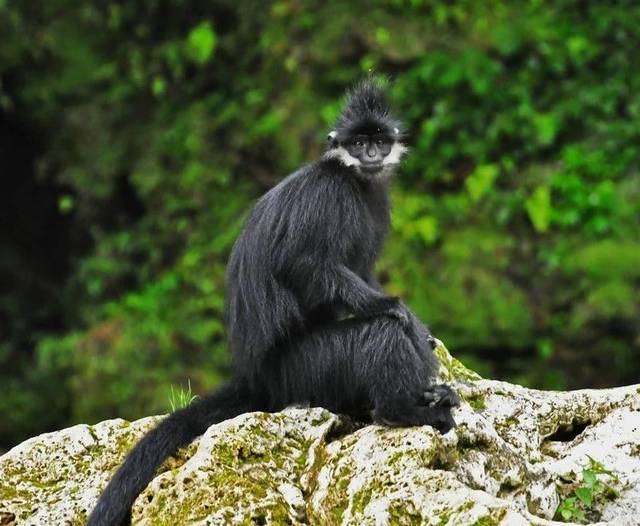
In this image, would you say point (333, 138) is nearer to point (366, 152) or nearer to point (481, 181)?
point (366, 152)

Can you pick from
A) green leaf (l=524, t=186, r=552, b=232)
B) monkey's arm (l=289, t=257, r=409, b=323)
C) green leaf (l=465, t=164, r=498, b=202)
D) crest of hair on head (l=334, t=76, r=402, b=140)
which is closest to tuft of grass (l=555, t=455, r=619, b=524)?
monkey's arm (l=289, t=257, r=409, b=323)

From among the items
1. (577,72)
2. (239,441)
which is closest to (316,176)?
(239,441)

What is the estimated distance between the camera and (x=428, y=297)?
9172mm

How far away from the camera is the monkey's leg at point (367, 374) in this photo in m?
4.26

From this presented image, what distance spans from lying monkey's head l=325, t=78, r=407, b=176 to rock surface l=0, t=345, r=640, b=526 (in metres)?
1.07

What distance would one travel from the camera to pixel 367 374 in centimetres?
438

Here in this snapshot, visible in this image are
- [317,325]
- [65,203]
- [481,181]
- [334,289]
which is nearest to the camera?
[334,289]

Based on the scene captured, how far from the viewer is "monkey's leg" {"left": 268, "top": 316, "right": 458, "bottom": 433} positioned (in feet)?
14.0

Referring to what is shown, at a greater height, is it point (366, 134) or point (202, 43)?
point (202, 43)

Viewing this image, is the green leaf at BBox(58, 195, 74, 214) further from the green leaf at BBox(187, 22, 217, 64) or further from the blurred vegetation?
the green leaf at BBox(187, 22, 217, 64)

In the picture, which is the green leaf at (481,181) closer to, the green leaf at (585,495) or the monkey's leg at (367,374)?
the monkey's leg at (367,374)

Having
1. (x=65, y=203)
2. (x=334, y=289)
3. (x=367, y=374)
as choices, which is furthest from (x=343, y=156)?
(x=65, y=203)

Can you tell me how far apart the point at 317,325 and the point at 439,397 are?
64 cm

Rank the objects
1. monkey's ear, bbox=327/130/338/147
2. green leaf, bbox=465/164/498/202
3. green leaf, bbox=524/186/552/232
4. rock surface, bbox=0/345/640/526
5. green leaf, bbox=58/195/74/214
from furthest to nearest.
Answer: green leaf, bbox=58/195/74/214
green leaf, bbox=465/164/498/202
green leaf, bbox=524/186/552/232
monkey's ear, bbox=327/130/338/147
rock surface, bbox=0/345/640/526
